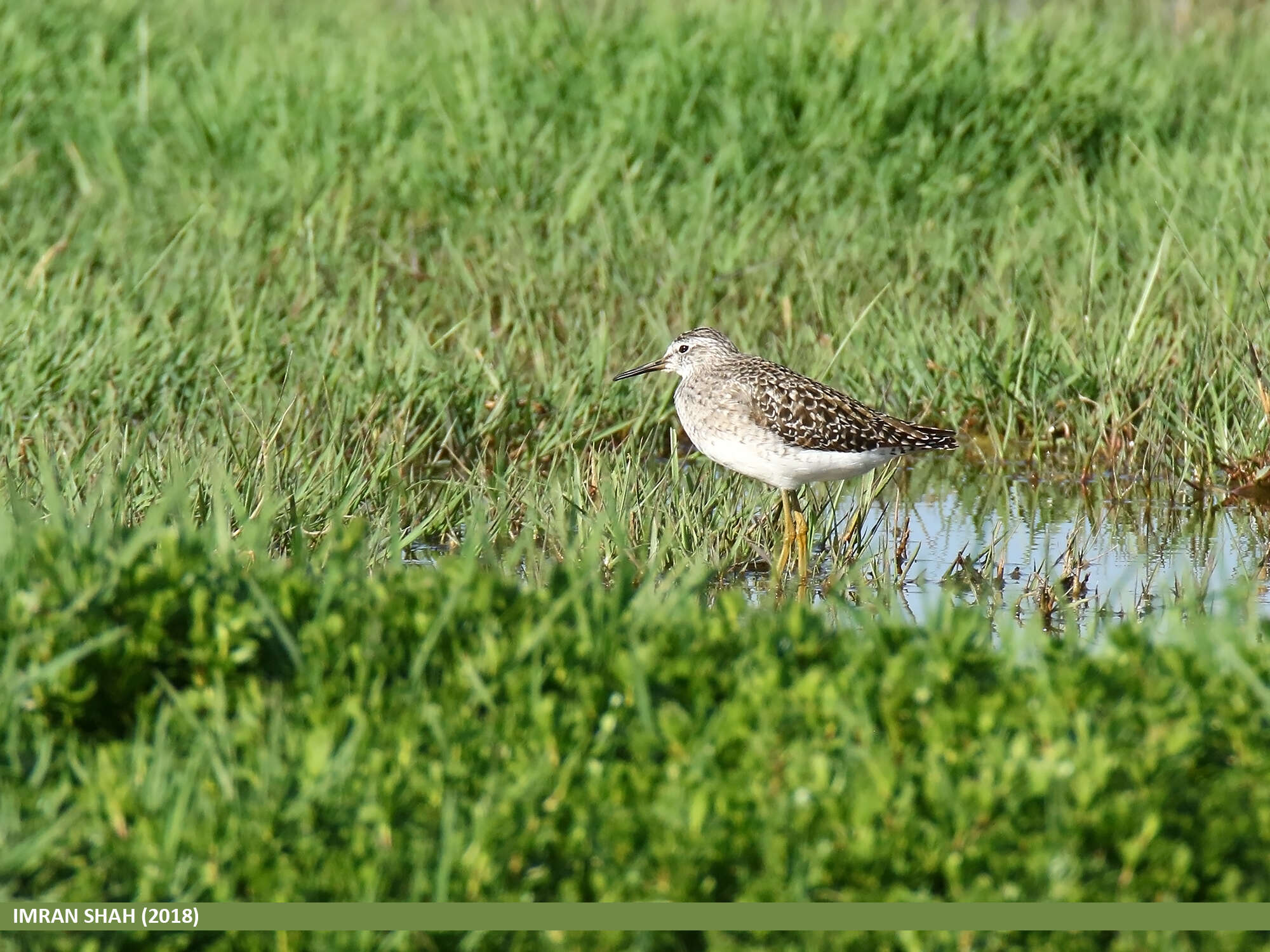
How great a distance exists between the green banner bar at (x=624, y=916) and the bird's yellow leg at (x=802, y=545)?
10.3 feet

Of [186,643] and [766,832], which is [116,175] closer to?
[186,643]

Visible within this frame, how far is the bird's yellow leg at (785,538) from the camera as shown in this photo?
6.67m

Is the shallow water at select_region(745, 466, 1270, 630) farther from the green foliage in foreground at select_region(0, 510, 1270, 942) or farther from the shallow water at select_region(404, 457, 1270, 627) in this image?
the green foliage in foreground at select_region(0, 510, 1270, 942)

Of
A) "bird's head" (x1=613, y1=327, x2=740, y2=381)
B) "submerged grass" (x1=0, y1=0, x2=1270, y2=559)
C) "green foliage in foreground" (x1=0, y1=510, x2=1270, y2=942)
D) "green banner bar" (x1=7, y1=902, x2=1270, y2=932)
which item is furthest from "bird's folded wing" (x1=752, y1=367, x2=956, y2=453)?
"green banner bar" (x1=7, y1=902, x2=1270, y2=932)

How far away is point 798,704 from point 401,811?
961 mm

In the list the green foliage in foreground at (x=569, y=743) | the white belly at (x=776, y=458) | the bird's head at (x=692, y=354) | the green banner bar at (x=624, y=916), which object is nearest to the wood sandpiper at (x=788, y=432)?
the white belly at (x=776, y=458)

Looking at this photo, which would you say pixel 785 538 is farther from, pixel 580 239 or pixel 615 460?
pixel 580 239

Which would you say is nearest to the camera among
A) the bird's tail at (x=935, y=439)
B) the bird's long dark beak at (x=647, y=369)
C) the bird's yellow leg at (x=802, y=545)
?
the bird's yellow leg at (x=802, y=545)

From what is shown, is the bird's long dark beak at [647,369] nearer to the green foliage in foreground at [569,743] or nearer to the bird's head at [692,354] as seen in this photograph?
the bird's head at [692,354]

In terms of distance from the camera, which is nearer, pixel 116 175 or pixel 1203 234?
pixel 1203 234

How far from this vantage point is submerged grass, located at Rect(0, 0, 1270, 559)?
7402 millimetres

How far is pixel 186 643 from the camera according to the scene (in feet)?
13.7

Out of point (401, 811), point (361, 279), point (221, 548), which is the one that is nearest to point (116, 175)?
point (361, 279)

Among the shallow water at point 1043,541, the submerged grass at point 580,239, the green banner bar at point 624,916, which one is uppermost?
the green banner bar at point 624,916
